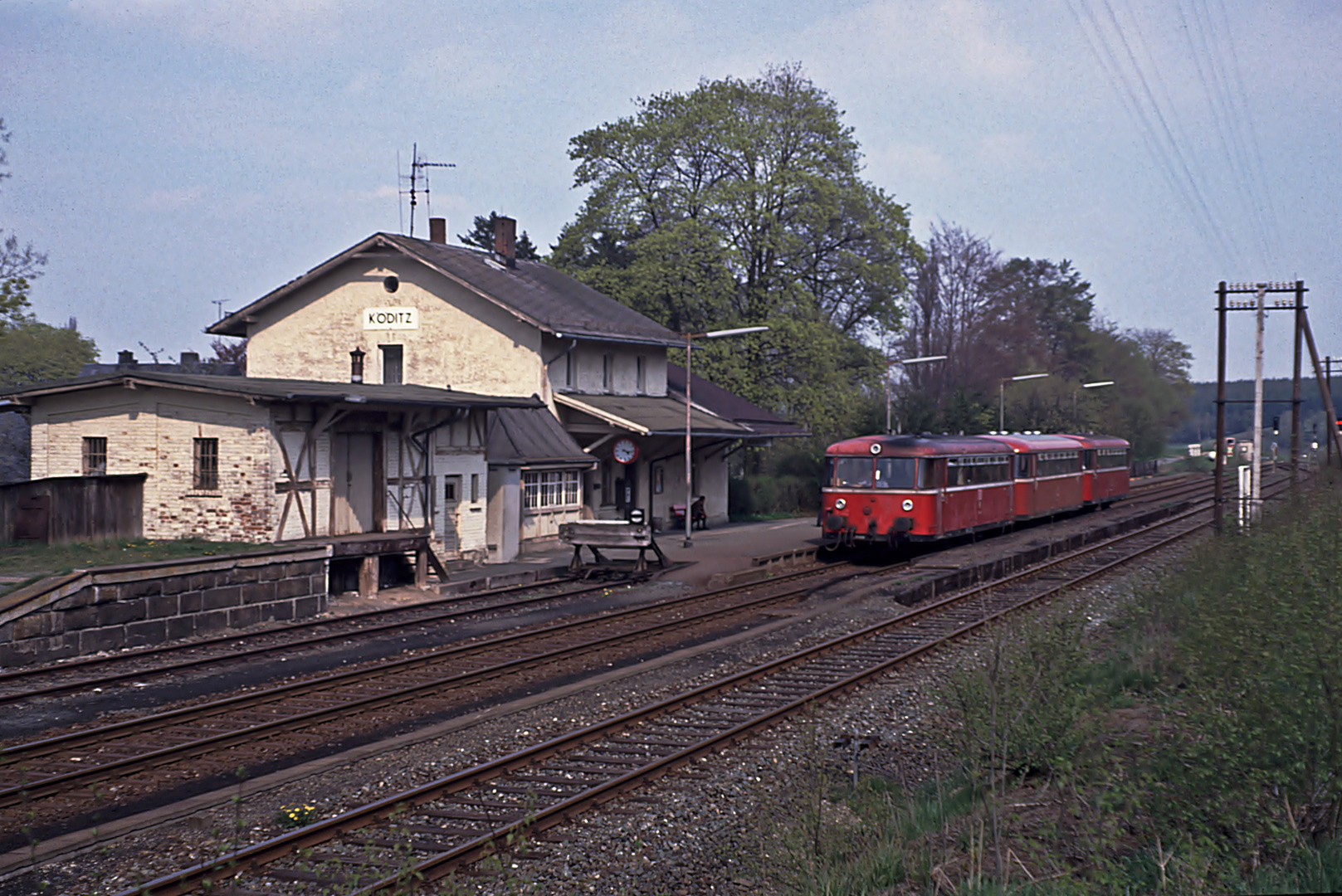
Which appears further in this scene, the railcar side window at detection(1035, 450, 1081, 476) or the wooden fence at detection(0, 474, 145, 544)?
the railcar side window at detection(1035, 450, 1081, 476)

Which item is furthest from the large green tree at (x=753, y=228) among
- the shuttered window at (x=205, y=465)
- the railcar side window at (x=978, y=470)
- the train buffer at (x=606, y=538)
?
the shuttered window at (x=205, y=465)

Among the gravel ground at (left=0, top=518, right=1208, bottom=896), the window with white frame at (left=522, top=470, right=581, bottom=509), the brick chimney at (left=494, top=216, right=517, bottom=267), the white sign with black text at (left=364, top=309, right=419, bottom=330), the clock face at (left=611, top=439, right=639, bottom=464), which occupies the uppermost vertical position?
the brick chimney at (left=494, top=216, right=517, bottom=267)

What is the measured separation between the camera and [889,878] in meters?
6.36

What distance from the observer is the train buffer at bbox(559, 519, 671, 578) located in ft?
73.6

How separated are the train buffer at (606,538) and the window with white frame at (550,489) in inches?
206

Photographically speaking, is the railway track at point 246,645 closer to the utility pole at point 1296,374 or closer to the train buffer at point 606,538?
the train buffer at point 606,538

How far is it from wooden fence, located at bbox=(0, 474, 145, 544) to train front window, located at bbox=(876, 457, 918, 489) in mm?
15191

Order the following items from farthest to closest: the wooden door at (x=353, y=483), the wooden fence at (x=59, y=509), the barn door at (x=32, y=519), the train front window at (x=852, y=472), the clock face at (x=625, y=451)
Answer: the clock face at (x=625, y=451) → the train front window at (x=852, y=472) → the wooden door at (x=353, y=483) → the barn door at (x=32, y=519) → the wooden fence at (x=59, y=509)

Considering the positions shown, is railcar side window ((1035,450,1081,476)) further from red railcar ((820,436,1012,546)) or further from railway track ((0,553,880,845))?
railway track ((0,553,880,845))

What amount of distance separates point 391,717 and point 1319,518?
9.50 m

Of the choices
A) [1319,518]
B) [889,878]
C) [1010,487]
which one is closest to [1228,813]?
[889,878]

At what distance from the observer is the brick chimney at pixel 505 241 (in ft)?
117

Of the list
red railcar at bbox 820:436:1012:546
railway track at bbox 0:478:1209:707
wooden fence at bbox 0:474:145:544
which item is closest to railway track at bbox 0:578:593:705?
railway track at bbox 0:478:1209:707

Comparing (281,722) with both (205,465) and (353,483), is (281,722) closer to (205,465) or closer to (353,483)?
(205,465)
